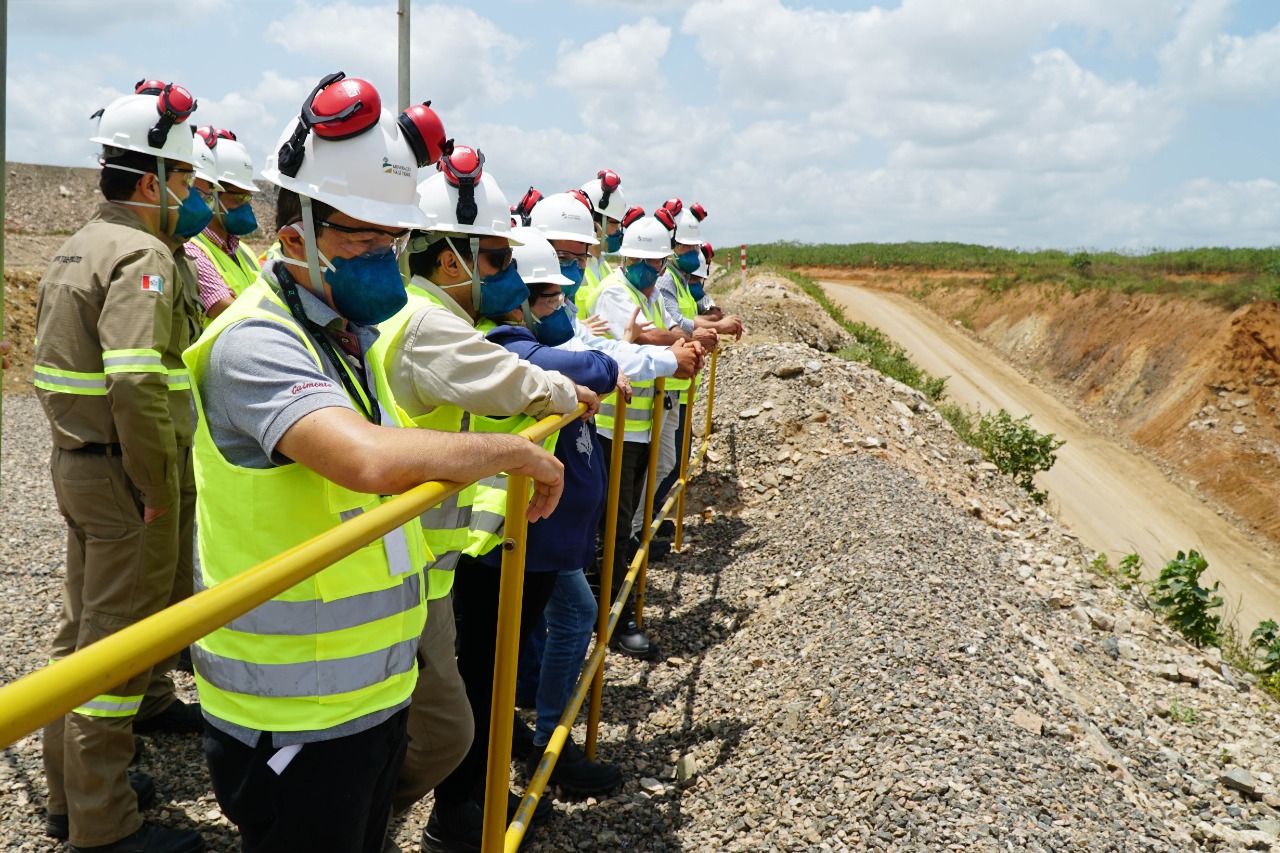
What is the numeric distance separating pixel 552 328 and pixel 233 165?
2780mm

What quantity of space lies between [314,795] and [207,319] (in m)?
2.59

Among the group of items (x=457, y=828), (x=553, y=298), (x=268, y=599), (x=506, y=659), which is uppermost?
(x=553, y=298)

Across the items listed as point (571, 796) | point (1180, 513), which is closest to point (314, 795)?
point (571, 796)

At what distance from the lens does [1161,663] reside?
6266 millimetres

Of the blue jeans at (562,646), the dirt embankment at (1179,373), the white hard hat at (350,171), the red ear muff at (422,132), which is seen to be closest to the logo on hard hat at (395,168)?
the white hard hat at (350,171)

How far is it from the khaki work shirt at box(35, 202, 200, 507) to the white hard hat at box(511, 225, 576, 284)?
1232 mm

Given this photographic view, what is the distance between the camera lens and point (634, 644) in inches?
194

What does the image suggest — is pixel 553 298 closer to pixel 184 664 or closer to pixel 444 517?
pixel 444 517

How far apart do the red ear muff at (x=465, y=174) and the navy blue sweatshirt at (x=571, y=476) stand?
15.2 inches

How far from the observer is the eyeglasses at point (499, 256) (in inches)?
114

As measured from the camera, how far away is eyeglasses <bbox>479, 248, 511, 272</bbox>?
2904mm

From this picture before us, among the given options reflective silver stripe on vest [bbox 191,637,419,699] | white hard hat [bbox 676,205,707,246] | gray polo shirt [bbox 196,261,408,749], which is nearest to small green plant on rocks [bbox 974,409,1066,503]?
white hard hat [bbox 676,205,707,246]

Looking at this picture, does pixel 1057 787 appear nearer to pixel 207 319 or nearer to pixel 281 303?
pixel 281 303

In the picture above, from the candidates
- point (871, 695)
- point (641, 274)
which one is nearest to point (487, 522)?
point (871, 695)
